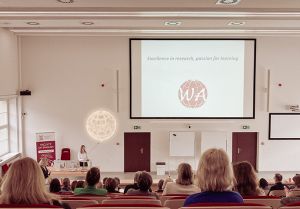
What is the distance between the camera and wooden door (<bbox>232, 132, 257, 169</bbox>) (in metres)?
10.8

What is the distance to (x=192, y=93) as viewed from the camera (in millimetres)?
10719

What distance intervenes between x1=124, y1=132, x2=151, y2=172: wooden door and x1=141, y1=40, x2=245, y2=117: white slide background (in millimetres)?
719

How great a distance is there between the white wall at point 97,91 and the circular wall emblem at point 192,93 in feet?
1.91

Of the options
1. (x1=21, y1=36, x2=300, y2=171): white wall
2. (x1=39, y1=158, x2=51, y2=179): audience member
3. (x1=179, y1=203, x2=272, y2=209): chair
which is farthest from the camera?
(x1=21, y1=36, x2=300, y2=171): white wall

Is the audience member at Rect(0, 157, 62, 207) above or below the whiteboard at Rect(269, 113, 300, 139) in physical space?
above

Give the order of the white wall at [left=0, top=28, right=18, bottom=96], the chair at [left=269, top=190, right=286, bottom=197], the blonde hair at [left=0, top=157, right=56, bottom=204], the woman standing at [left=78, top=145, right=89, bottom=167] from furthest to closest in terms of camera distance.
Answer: the woman standing at [left=78, top=145, right=89, bottom=167] → the white wall at [left=0, top=28, right=18, bottom=96] → the chair at [left=269, top=190, right=286, bottom=197] → the blonde hair at [left=0, top=157, right=56, bottom=204]

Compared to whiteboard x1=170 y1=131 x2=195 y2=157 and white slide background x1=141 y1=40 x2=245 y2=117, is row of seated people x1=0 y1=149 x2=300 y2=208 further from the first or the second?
white slide background x1=141 y1=40 x2=245 y2=117

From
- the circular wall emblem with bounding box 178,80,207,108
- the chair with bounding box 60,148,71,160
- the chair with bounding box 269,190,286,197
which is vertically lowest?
the chair with bounding box 60,148,71,160

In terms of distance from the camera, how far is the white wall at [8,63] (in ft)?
30.3

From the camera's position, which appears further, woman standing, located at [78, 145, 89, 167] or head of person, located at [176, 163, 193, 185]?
woman standing, located at [78, 145, 89, 167]

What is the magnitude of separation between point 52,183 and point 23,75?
245 inches

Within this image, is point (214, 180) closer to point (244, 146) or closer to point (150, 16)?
point (150, 16)

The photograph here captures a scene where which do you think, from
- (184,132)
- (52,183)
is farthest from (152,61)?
(52,183)

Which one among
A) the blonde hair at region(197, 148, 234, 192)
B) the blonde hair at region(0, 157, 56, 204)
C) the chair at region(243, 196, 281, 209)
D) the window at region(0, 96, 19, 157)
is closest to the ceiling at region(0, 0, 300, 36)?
the window at region(0, 96, 19, 157)
